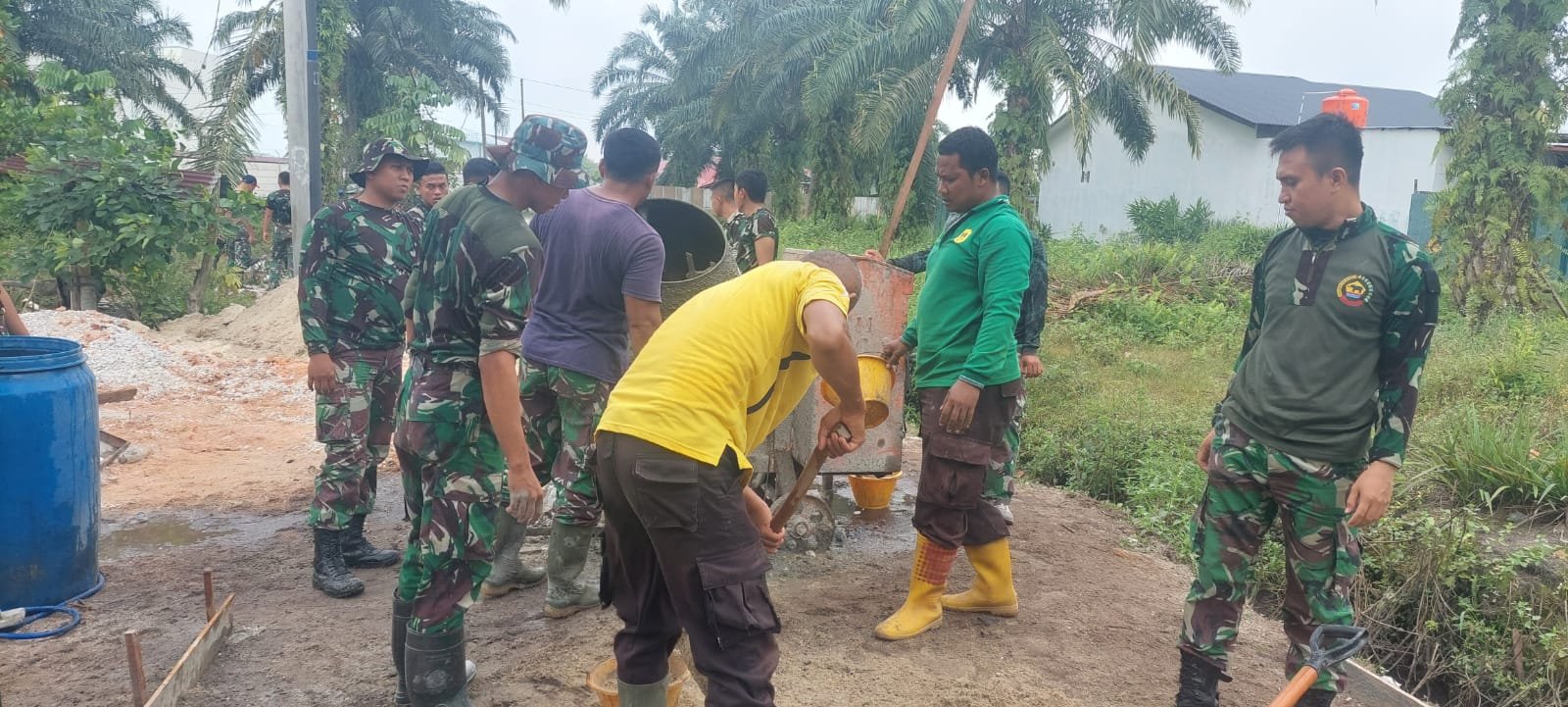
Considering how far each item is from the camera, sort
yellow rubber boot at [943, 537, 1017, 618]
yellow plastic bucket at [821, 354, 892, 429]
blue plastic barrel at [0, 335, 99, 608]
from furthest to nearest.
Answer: yellow plastic bucket at [821, 354, 892, 429] < yellow rubber boot at [943, 537, 1017, 618] < blue plastic barrel at [0, 335, 99, 608]

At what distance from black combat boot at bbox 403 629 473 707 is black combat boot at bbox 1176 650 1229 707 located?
2143 millimetres

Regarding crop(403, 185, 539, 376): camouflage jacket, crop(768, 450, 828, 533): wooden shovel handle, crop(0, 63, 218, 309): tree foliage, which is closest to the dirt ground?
crop(768, 450, 828, 533): wooden shovel handle

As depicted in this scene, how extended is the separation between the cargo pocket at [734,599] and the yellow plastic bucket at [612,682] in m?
0.43

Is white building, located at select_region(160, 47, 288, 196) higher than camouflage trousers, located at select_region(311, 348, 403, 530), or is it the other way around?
white building, located at select_region(160, 47, 288, 196)

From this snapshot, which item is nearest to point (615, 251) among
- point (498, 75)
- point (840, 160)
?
point (840, 160)

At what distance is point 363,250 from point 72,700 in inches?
72.8

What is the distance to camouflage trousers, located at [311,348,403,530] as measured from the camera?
13.1ft

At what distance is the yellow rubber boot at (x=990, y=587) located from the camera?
3.79 metres

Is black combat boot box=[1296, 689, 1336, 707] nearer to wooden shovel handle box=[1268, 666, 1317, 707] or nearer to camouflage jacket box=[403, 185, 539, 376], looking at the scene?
wooden shovel handle box=[1268, 666, 1317, 707]

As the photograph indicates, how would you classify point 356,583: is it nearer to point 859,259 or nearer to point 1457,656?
point 859,259

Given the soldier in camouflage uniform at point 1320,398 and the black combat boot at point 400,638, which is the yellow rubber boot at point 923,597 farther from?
the black combat boot at point 400,638

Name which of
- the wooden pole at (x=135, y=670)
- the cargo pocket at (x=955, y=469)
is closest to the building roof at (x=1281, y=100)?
the cargo pocket at (x=955, y=469)

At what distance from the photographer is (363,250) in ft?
13.2

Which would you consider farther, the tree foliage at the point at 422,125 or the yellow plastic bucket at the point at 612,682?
the tree foliage at the point at 422,125
